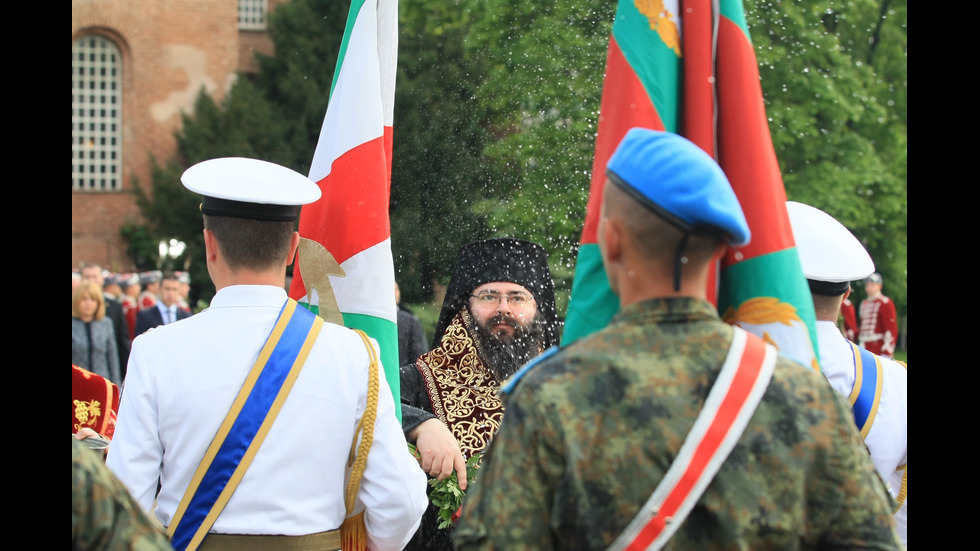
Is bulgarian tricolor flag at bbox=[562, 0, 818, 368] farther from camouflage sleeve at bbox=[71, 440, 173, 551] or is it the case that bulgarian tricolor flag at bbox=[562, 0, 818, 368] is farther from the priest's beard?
the priest's beard

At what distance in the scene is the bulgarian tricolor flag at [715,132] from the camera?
2461 mm

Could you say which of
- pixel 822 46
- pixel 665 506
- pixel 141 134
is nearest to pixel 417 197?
pixel 822 46

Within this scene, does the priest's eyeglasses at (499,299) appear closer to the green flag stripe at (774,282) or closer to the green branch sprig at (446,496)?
the green branch sprig at (446,496)

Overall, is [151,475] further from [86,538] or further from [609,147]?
[609,147]

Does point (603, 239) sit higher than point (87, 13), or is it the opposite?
point (87, 13)

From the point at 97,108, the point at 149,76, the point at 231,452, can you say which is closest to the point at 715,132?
the point at 231,452

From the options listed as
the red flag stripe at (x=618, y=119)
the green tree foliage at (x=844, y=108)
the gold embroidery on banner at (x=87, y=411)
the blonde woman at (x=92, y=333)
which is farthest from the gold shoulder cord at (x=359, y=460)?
the green tree foliage at (x=844, y=108)

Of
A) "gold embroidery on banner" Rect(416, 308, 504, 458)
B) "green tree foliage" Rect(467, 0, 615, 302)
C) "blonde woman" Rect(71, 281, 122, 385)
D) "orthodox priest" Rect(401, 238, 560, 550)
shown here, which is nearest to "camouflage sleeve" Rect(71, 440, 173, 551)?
"orthodox priest" Rect(401, 238, 560, 550)

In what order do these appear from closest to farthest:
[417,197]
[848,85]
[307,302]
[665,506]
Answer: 1. [665,506]
2. [307,302]
3. [417,197]
4. [848,85]

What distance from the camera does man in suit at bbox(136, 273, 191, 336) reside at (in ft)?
38.9

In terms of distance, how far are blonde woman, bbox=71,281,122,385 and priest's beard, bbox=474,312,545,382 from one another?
22.3ft

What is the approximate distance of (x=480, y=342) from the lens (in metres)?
4.45
